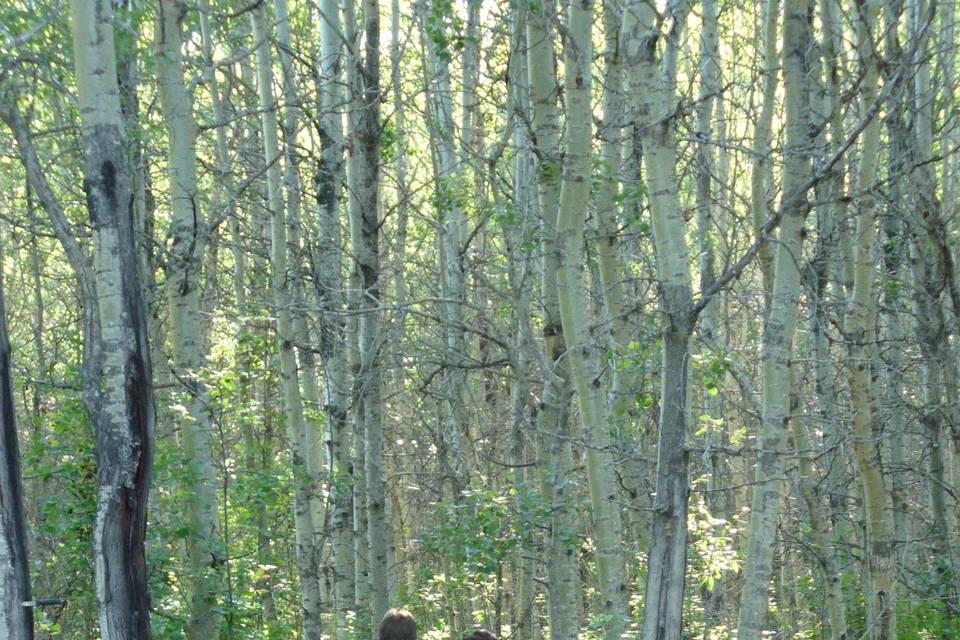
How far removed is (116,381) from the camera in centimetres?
556

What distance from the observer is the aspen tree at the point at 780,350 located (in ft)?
21.0

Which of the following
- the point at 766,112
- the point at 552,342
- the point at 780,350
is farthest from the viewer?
the point at 552,342

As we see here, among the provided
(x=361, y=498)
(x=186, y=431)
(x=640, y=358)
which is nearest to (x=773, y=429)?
(x=640, y=358)

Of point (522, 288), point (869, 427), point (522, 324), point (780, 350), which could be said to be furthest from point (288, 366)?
point (869, 427)

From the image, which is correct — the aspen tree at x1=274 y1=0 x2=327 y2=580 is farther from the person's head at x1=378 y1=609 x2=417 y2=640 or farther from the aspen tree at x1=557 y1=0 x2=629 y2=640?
the person's head at x1=378 y1=609 x2=417 y2=640

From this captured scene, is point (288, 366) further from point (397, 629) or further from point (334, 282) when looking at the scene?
point (397, 629)

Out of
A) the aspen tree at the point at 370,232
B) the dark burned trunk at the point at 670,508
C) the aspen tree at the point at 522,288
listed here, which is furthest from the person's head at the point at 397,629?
the aspen tree at the point at 370,232

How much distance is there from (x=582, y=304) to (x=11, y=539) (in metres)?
3.92

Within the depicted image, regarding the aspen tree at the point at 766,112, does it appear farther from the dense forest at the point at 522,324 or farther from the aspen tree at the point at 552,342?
the aspen tree at the point at 552,342

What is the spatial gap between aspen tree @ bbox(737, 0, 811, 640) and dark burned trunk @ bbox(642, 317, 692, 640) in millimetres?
928

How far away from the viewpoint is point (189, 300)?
7.69m

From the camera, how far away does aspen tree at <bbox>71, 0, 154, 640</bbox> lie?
557 centimetres

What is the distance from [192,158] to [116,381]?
8.85 ft

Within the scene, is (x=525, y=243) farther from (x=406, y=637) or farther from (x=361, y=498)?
(x=361, y=498)
